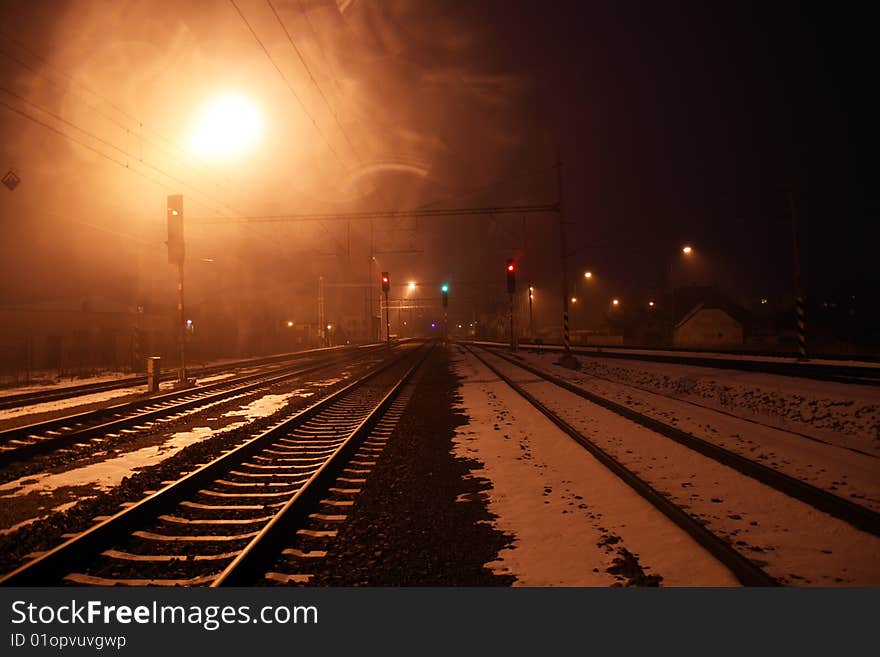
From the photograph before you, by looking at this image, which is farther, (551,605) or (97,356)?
(97,356)

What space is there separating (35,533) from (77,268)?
49268 mm


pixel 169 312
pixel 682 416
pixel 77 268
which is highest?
pixel 77 268

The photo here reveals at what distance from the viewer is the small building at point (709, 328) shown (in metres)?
66.8

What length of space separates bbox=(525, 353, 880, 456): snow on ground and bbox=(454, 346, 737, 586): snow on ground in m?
5.37

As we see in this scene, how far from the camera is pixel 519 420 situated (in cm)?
1160

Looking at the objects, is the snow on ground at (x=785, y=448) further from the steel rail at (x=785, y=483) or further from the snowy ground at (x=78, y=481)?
the snowy ground at (x=78, y=481)

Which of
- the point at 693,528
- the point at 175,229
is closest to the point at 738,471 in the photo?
the point at 693,528

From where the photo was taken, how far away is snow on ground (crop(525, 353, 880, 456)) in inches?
415

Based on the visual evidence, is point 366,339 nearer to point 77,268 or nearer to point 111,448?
point 77,268

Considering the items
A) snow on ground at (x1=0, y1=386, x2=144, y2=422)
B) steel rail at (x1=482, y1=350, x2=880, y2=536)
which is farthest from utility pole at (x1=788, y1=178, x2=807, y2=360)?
snow on ground at (x1=0, y1=386, x2=144, y2=422)

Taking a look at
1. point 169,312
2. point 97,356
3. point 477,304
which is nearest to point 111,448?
point 97,356

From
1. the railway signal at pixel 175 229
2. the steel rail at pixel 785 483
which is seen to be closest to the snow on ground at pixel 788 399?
the steel rail at pixel 785 483

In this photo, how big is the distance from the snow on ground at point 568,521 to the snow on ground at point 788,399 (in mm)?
5372

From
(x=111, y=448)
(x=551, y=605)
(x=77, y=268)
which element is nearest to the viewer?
(x=551, y=605)
